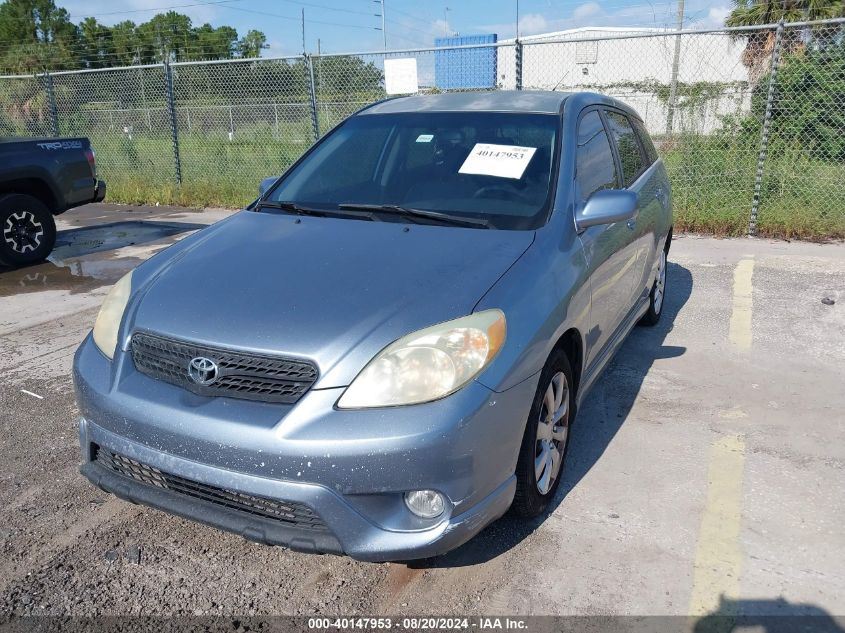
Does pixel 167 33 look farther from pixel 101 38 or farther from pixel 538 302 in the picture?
pixel 538 302

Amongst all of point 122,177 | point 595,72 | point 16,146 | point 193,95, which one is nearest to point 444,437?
point 16,146

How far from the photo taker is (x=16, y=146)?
745 centimetres

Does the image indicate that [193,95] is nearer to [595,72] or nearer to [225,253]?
[225,253]

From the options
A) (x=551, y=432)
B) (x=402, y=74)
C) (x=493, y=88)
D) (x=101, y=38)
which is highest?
(x=101, y=38)

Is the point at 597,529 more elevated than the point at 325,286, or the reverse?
the point at 325,286

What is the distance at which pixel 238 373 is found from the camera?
7.56ft

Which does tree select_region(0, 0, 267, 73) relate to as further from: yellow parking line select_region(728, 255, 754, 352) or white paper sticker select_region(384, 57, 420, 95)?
yellow parking line select_region(728, 255, 754, 352)

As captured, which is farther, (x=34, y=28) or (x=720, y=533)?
(x=34, y=28)

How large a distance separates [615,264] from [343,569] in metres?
2.01

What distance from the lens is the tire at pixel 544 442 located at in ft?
8.49

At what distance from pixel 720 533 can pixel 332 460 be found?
1679 mm

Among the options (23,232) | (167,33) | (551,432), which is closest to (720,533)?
(551,432)

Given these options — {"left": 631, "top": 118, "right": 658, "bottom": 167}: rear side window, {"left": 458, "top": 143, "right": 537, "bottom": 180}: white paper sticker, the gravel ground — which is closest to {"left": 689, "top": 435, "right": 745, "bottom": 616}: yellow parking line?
the gravel ground

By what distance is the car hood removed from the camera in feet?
7.57
